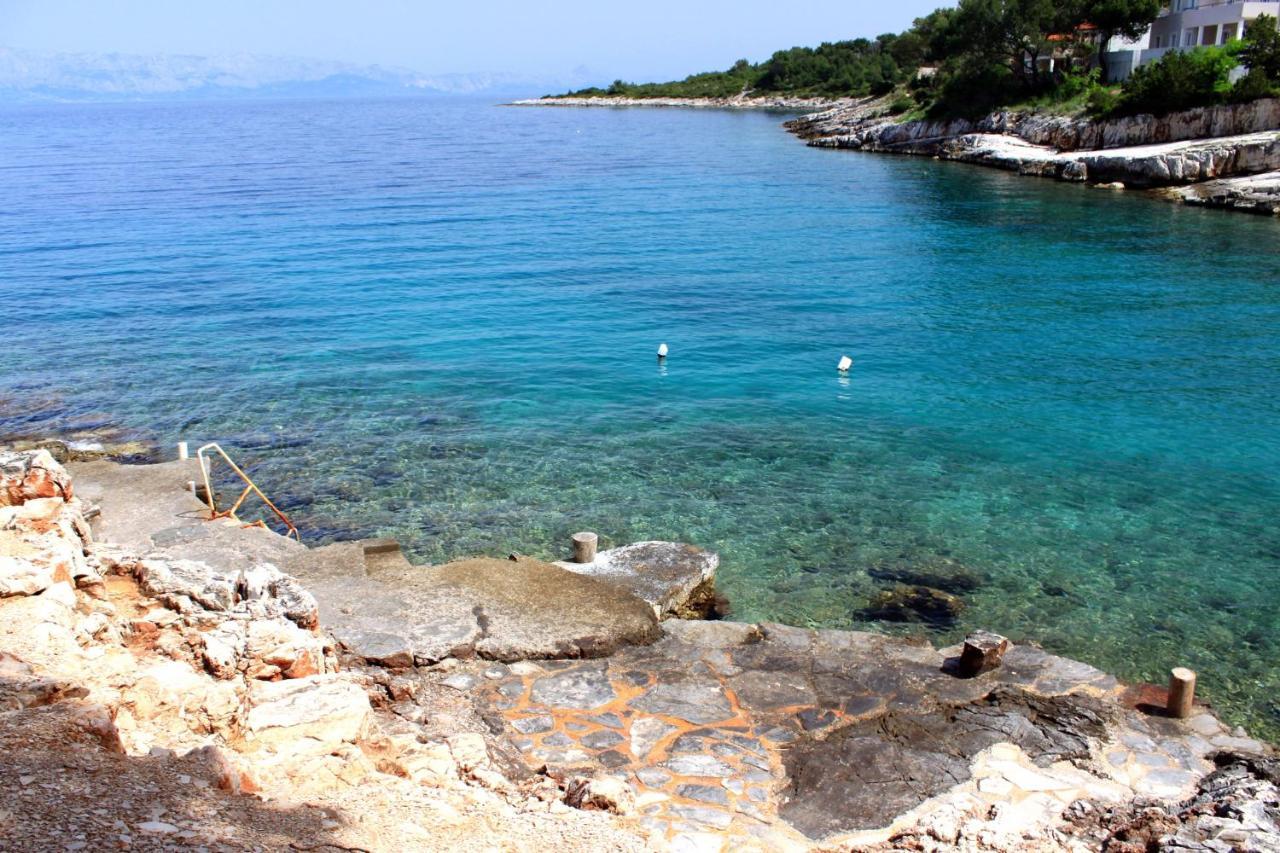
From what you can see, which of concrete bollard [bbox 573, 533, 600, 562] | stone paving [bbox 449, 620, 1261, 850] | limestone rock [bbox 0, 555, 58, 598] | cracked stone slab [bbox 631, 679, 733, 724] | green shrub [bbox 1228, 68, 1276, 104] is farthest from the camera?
green shrub [bbox 1228, 68, 1276, 104]

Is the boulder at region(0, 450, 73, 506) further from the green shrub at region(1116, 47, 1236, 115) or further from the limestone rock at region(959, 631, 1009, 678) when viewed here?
the green shrub at region(1116, 47, 1236, 115)

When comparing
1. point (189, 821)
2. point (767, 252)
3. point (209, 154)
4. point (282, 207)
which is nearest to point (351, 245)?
point (282, 207)

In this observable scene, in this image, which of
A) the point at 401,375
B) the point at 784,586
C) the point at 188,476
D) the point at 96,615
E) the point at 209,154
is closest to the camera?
the point at 96,615

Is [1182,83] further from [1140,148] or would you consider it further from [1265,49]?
[1265,49]

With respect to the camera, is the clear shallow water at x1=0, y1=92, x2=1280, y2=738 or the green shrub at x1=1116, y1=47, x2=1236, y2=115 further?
the green shrub at x1=1116, y1=47, x2=1236, y2=115

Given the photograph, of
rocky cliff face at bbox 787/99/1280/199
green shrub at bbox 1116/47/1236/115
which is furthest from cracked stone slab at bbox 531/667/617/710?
green shrub at bbox 1116/47/1236/115

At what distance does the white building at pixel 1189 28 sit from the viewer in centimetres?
6819

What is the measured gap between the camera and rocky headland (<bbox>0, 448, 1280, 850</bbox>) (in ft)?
21.5

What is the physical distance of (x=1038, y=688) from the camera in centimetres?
1153

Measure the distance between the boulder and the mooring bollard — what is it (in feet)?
45.6

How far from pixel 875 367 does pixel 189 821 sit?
2284 centimetres

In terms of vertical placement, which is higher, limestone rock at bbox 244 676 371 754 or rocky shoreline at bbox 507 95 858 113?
rocky shoreline at bbox 507 95 858 113

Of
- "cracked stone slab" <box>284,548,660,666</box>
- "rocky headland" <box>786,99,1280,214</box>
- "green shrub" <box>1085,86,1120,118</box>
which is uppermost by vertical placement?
"green shrub" <box>1085,86,1120,118</box>

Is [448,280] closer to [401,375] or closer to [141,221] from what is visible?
[401,375]
